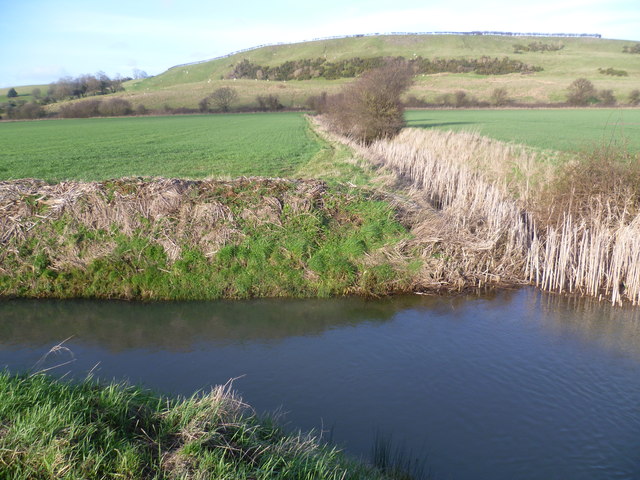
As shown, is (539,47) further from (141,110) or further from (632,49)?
(141,110)

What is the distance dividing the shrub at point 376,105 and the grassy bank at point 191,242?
19.2 m

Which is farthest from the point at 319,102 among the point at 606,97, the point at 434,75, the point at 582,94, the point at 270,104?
the point at 434,75

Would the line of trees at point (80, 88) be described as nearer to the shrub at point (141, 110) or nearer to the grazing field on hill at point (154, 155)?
the shrub at point (141, 110)

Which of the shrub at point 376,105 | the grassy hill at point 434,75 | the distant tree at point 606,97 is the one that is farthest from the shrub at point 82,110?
the distant tree at point 606,97

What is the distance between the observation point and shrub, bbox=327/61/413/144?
30.8 meters

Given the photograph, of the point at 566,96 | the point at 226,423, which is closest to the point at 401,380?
the point at 226,423

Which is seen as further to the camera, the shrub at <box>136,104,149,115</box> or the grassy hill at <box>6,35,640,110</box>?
the grassy hill at <box>6,35,640,110</box>

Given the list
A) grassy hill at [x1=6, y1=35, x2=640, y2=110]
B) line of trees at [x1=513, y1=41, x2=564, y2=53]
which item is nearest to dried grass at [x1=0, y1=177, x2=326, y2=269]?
grassy hill at [x1=6, y1=35, x2=640, y2=110]

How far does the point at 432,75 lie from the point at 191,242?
356 feet

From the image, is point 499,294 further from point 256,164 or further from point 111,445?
point 256,164

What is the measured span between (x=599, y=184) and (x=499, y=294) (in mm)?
4106

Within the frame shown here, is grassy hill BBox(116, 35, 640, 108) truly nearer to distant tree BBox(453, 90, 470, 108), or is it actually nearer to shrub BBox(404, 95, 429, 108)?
shrub BBox(404, 95, 429, 108)

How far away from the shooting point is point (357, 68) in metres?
119

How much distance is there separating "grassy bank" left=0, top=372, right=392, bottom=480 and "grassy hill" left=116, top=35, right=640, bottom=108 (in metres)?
84.0
